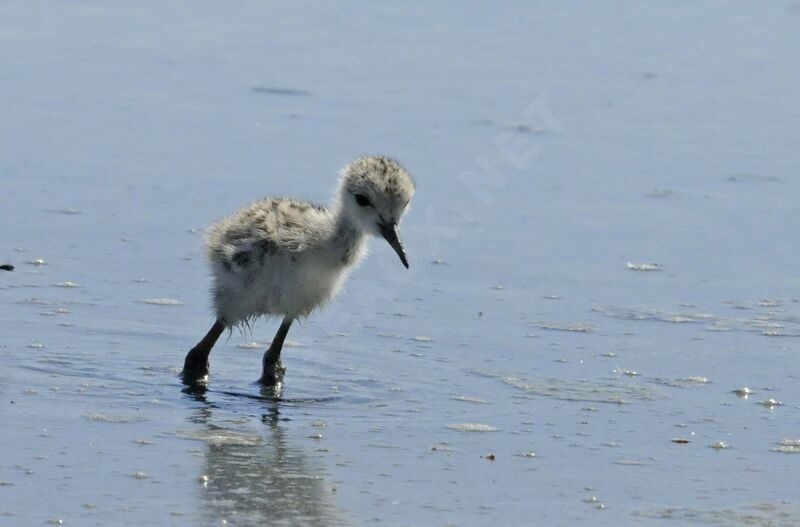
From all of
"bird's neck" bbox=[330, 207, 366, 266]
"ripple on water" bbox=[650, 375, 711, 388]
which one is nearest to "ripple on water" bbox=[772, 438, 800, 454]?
"ripple on water" bbox=[650, 375, 711, 388]

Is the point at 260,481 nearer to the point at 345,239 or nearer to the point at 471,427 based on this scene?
the point at 471,427

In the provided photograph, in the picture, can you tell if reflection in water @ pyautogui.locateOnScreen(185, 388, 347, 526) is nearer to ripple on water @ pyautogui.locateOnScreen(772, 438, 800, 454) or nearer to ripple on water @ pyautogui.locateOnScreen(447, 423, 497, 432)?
ripple on water @ pyautogui.locateOnScreen(447, 423, 497, 432)

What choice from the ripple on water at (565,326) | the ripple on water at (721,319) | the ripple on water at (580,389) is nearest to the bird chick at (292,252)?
the ripple on water at (580,389)

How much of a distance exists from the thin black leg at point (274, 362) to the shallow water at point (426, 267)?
0.21 feet

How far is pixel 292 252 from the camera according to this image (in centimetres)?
706

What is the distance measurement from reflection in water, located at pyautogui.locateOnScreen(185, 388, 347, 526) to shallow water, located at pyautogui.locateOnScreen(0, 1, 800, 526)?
0.01m

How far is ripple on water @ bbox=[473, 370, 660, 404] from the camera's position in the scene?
6.80m

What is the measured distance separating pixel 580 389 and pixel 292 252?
4.24ft

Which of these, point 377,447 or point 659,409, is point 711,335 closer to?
point 659,409

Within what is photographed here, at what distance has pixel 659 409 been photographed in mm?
6668

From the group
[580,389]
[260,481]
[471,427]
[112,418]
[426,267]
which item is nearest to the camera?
[260,481]

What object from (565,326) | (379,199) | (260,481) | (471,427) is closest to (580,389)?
(471,427)

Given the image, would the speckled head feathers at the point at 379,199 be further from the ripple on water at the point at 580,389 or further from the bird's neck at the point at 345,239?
the ripple on water at the point at 580,389

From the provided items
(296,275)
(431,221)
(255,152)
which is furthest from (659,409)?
(255,152)
